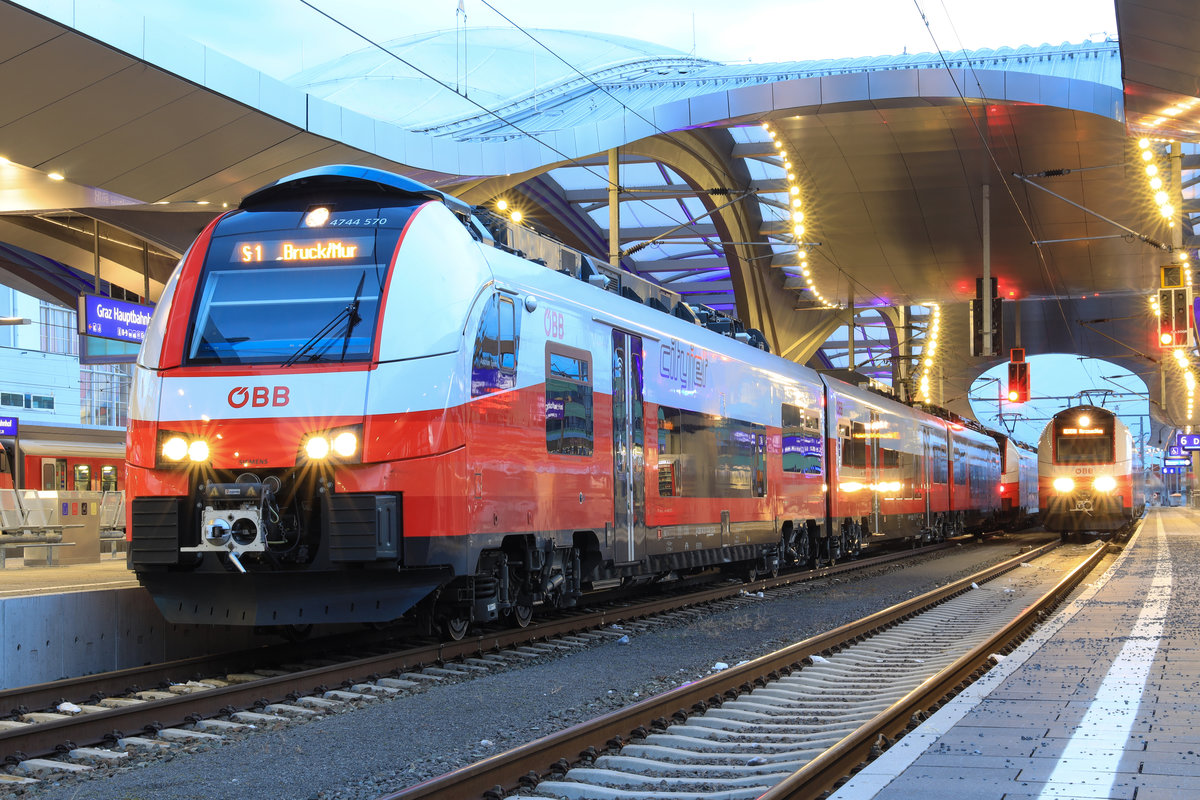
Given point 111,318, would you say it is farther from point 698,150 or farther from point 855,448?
point 698,150

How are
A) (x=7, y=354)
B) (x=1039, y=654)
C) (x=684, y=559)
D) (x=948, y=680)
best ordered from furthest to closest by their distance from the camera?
(x=7, y=354) < (x=684, y=559) < (x=1039, y=654) < (x=948, y=680)

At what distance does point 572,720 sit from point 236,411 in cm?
358

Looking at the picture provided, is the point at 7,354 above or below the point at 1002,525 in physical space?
above

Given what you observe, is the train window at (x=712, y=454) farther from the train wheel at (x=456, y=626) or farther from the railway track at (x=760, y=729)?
the train wheel at (x=456, y=626)

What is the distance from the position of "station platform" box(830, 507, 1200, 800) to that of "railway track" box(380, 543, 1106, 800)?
0.30 meters

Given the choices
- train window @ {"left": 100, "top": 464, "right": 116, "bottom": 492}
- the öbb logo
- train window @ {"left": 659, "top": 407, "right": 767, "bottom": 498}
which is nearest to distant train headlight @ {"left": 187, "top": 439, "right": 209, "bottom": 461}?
the öbb logo

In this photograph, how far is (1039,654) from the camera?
A: 32.5 ft

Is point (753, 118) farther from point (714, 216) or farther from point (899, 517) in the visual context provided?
point (714, 216)

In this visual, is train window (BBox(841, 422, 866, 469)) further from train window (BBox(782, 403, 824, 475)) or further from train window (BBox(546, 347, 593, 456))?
train window (BBox(546, 347, 593, 456))

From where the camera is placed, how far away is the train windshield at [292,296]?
370 inches

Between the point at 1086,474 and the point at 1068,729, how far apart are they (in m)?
28.2

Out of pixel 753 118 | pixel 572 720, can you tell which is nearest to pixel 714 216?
pixel 753 118

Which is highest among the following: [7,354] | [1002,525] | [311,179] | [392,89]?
[392,89]

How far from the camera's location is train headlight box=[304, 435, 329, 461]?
9125 millimetres
